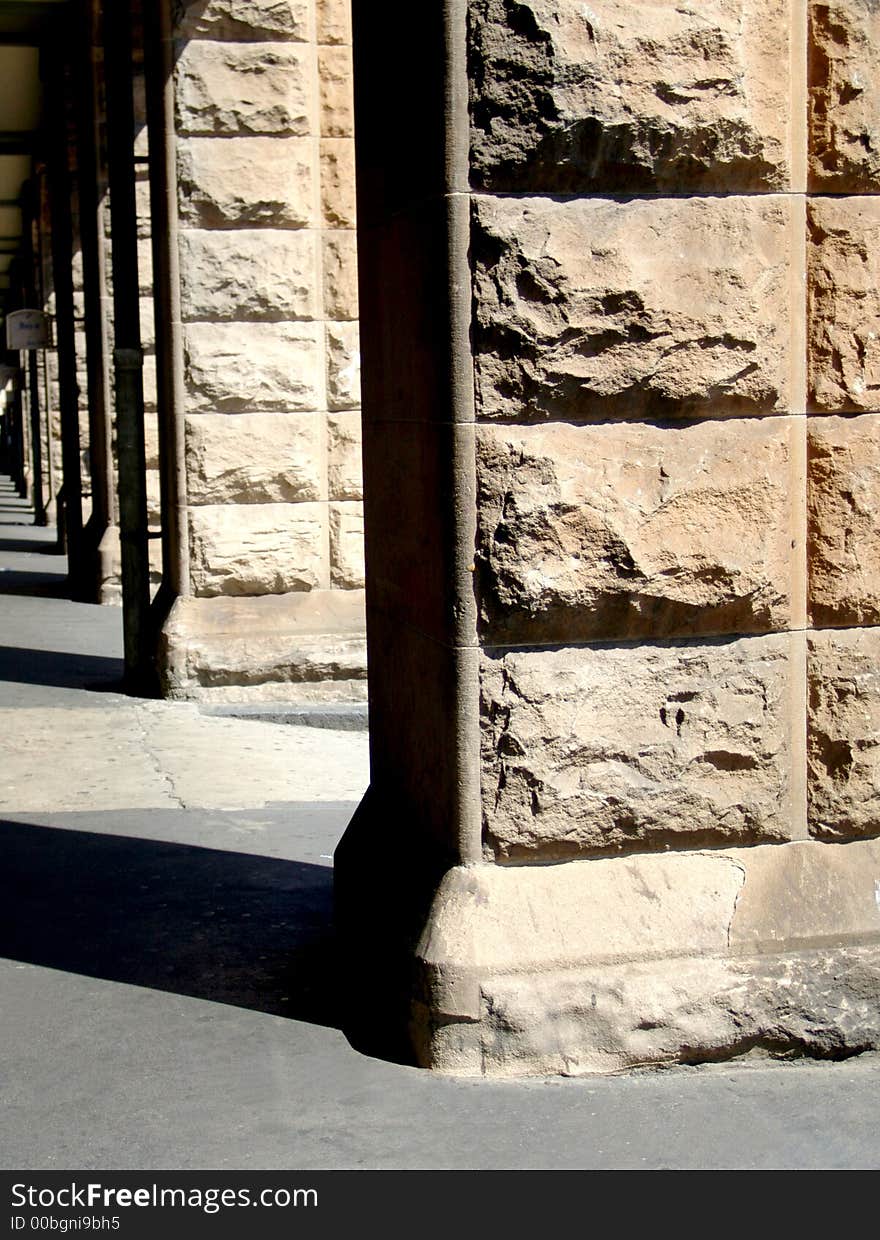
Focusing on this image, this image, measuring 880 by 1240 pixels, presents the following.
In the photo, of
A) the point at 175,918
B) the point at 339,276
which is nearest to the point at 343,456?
the point at 339,276

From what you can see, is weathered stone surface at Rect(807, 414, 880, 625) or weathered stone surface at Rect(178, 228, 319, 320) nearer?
weathered stone surface at Rect(807, 414, 880, 625)

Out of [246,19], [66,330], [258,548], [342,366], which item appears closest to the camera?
[246,19]

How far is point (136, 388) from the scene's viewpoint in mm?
9062

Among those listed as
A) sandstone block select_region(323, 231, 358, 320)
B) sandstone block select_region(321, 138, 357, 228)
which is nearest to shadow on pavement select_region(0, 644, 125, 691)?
sandstone block select_region(323, 231, 358, 320)

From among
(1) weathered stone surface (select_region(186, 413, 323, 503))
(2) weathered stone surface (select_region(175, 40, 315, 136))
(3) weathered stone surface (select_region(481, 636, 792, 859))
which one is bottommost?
(3) weathered stone surface (select_region(481, 636, 792, 859))

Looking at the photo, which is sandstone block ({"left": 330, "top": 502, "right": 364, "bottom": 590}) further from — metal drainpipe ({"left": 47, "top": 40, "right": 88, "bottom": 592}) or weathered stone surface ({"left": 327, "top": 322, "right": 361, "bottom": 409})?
metal drainpipe ({"left": 47, "top": 40, "right": 88, "bottom": 592})

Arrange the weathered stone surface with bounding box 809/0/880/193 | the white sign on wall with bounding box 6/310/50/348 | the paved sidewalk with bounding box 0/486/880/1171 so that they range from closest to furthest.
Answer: the paved sidewalk with bounding box 0/486/880/1171, the weathered stone surface with bounding box 809/0/880/193, the white sign on wall with bounding box 6/310/50/348

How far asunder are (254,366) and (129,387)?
84cm

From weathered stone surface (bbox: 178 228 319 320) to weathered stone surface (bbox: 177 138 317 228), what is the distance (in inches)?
3.0

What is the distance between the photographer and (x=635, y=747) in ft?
11.8

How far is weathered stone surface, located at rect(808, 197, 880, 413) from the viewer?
362 cm

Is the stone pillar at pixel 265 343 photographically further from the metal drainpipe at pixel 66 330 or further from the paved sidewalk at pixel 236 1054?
the metal drainpipe at pixel 66 330

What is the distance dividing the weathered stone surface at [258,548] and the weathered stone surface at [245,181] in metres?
1.50

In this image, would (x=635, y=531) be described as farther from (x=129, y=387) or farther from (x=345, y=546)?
(x=129, y=387)
